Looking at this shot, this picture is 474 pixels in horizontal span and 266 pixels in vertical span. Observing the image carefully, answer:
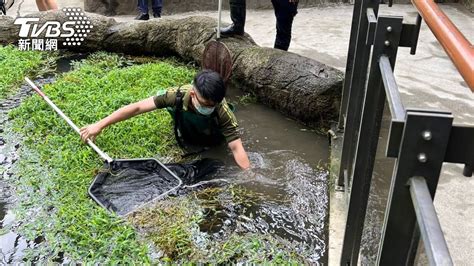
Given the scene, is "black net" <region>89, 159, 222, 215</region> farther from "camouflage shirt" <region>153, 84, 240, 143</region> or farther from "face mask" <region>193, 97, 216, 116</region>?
"face mask" <region>193, 97, 216, 116</region>

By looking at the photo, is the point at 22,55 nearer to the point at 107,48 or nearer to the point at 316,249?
the point at 107,48

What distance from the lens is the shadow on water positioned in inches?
111

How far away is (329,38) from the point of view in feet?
21.1

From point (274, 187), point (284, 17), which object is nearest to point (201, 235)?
point (274, 187)

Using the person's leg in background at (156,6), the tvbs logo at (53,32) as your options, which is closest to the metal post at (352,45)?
the tvbs logo at (53,32)

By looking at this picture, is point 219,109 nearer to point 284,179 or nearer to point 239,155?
point 239,155

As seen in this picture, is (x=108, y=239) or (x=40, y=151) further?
(x=40, y=151)

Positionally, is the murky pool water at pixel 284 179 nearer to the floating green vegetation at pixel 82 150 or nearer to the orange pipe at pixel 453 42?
the floating green vegetation at pixel 82 150

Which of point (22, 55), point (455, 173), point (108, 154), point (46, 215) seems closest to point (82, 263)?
point (46, 215)

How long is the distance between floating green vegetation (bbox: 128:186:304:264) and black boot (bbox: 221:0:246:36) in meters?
2.50

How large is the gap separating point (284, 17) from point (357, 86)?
2.26 metres

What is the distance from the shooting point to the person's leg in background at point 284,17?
4680 mm

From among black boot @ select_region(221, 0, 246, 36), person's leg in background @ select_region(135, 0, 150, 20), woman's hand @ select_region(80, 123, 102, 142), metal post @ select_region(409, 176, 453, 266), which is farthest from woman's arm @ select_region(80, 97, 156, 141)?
person's leg in background @ select_region(135, 0, 150, 20)

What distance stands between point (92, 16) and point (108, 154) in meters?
3.07
